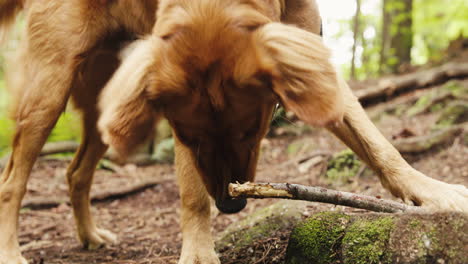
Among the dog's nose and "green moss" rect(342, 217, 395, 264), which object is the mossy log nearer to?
"green moss" rect(342, 217, 395, 264)

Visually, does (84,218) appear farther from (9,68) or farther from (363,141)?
(363,141)

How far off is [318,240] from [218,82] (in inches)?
40.0

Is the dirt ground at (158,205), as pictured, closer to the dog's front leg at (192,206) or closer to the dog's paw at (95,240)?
the dog's paw at (95,240)

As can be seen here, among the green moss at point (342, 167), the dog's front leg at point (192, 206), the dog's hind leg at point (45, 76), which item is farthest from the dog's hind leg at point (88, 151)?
the green moss at point (342, 167)

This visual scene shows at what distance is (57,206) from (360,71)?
47.4ft

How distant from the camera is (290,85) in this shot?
6.98 ft

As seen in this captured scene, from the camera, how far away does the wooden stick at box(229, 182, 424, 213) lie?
229 centimetres

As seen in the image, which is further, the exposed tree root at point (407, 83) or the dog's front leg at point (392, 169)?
the exposed tree root at point (407, 83)

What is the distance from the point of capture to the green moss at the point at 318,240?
246 cm

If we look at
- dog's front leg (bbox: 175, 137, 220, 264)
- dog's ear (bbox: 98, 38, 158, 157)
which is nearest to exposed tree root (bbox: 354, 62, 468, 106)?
dog's front leg (bbox: 175, 137, 220, 264)

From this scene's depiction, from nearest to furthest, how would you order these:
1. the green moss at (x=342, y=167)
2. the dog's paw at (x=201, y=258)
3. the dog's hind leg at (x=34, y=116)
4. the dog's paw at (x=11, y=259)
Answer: the dog's paw at (x=201, y=258) < the dog's paw at (x=11, y=259) < the dog's hind leg at (x=34, y=116) < the green moss at (x=342, y=167)

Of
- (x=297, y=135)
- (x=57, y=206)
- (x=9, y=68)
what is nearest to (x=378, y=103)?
(x=297, y=135)

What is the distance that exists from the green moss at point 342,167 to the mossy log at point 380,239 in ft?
8.32

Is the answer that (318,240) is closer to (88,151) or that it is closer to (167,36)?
(167,36)
